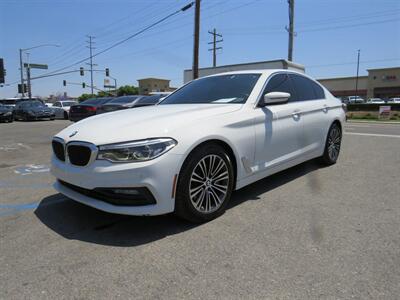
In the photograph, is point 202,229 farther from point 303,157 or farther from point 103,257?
point 303,157

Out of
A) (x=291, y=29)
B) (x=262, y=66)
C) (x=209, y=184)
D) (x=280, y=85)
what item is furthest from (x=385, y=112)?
(x=209, y=184)

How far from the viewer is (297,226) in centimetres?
343

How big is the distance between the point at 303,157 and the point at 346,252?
7.68 feet

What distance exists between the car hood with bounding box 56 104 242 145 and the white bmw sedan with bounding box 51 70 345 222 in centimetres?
1

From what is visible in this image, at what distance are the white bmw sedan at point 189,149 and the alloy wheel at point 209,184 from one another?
1 centimetres

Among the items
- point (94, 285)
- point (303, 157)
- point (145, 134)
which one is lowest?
point (94, 285)

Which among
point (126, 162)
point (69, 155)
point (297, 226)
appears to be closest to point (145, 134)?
point (126, 162)

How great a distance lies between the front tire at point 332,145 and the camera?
19.3 feet

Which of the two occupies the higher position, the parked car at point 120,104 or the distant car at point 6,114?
the parked car at point 120,104

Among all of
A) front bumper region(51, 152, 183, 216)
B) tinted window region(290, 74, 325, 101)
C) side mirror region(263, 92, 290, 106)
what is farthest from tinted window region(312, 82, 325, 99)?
front bumper region(51, 152, 183, 216)

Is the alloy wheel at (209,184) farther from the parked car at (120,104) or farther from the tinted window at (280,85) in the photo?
the parked car at (120,104)

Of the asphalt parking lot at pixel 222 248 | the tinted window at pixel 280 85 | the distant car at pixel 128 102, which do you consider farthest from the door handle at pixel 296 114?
the distant car at pixel 128 102

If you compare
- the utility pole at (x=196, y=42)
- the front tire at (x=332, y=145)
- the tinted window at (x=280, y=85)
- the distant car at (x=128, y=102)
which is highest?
the utility pole at (x=196, y=42)

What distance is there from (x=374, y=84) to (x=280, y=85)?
7792 cm
